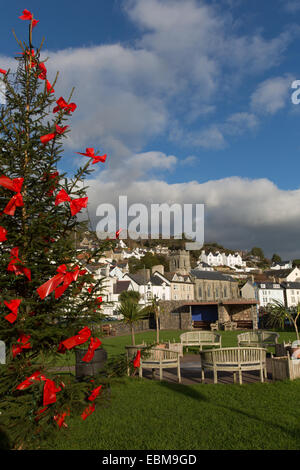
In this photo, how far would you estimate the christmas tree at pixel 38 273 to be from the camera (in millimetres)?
4988

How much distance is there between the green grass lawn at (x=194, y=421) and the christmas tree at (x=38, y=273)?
514 millimetres

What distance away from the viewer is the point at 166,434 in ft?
17.4

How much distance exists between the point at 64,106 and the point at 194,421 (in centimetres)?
596

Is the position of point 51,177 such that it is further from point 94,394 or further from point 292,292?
point 292,292

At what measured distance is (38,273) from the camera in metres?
5.54

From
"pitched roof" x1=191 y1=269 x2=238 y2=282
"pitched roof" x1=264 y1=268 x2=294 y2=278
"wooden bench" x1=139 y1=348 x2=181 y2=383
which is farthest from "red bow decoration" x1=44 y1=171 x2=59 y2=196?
"pitched roof" x1=264 y1=268 x2=294 y2=278

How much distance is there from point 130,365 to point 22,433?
245 cm

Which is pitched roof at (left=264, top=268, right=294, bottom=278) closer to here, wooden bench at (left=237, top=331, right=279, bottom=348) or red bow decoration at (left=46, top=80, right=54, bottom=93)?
wooden bench at (left=237, top=331, right=279, bottom=348)

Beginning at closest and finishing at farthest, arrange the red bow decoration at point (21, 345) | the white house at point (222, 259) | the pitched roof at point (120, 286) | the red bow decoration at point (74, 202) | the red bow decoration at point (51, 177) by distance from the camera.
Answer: the red bow decoration at point (21, 345) → the red bow decoration at point (74, 202) → the red bow decoration at point (51, 177) → the pitched roof at point (120, 286) → the white house at point (222, 259)

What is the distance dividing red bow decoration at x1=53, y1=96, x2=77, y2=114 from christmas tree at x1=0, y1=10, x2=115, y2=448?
0.06 feet

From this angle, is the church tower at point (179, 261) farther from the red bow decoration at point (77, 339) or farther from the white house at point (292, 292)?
the red bow decoration at point (77, 339)

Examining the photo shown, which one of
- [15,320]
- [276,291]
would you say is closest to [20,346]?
[15,320]

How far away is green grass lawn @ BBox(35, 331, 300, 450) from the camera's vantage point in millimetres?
4938

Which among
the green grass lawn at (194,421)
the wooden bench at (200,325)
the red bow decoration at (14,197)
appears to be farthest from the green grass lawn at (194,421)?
the wooden bench at (200,325)
